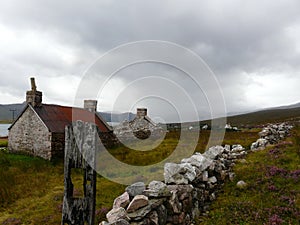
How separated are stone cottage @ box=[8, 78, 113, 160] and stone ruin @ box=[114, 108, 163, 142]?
7.64 metres

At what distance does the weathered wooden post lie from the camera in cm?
460

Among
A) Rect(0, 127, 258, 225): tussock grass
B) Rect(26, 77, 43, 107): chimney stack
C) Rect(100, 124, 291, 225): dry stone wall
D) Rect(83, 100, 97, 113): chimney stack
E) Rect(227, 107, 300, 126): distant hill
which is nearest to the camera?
Rect(100, 124, 291, 225): dry stone wall

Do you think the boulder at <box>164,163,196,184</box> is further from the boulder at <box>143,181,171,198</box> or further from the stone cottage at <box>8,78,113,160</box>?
the stone cottage at <box>8,78,113,160</box>

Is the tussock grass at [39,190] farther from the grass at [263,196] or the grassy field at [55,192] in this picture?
the grass at [263,196]

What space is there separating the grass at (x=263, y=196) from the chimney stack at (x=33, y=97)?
1899 centimetres

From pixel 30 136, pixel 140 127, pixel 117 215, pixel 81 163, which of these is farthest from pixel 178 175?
pixel 140 127

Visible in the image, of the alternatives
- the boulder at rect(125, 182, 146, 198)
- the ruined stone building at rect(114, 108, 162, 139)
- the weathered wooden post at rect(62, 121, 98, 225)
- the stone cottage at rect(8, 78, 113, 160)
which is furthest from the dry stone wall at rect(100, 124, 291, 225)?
the ruined stone building at rect(114, 108, 162, 139)

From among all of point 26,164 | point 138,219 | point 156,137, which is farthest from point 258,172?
point 156,137

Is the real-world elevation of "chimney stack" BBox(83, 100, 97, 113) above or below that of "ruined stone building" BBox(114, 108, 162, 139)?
above

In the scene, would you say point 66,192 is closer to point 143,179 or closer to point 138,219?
point 138,219

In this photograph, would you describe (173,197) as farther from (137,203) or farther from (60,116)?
(60,116)

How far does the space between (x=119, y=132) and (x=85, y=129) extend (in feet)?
90.3

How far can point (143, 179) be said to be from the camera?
11.5 meters

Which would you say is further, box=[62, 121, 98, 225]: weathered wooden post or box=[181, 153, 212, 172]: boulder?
box=[181, 153, 212, 172]: boulder
